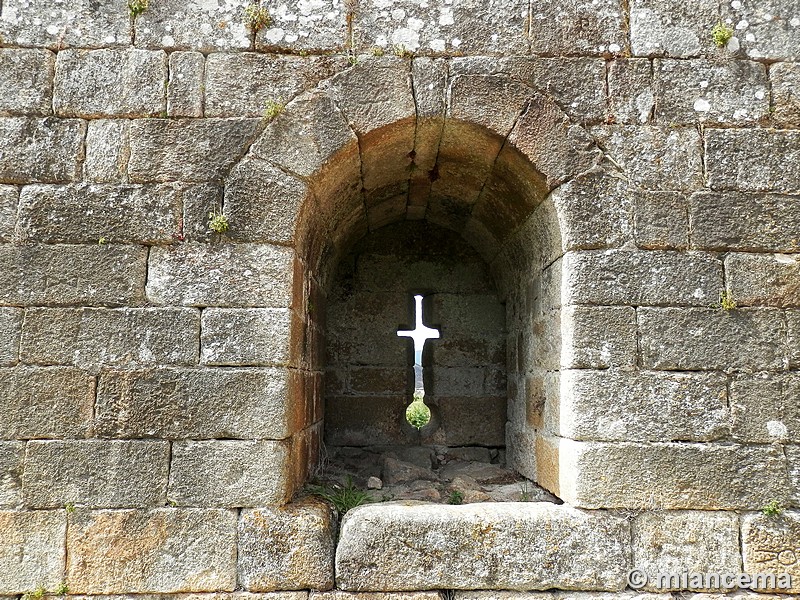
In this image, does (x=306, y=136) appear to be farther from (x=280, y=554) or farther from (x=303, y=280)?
(x=280, y=554)

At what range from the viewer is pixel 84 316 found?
11.4ft

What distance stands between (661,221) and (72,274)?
3367 millimetres

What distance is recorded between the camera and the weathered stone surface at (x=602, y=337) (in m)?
3.52

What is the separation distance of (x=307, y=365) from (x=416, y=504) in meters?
1.17

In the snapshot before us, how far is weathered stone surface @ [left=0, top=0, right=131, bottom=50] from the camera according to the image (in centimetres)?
372

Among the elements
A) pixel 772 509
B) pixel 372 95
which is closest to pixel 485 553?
pixel 772 509

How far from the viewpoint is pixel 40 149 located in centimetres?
363

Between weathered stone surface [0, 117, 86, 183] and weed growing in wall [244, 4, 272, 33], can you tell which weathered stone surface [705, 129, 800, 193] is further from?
weathered stone surface [0, 117, 86, 183]

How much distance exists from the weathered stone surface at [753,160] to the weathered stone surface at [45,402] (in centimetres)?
377

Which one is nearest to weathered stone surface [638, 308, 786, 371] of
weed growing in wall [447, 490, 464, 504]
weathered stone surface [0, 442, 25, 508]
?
weed growing in wall [447, 490, 464, 504]

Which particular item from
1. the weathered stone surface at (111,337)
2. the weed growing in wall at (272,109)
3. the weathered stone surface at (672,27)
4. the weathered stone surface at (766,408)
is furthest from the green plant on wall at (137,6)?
the weathered stone surface at (766,408)

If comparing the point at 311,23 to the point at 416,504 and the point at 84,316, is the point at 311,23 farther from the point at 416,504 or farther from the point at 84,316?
the point at 416,504

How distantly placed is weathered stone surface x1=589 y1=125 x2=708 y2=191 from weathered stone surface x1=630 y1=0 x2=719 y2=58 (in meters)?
0.51

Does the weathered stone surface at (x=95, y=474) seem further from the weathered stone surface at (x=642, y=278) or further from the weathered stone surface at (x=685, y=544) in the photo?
the weathered stone surface at (x=685, y=544)
